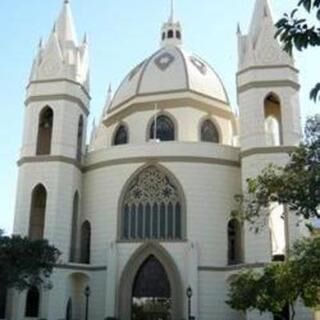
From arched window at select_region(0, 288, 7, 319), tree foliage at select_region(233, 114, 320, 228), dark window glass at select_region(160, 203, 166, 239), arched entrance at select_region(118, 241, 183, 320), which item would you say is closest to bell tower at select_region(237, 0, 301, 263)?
arched entrance at select_region(118, 241, 183, 320)

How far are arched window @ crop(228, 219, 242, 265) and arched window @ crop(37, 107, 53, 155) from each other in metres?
11.9

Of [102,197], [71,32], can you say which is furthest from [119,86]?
[102,197]

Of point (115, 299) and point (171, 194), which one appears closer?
point (115, 299)

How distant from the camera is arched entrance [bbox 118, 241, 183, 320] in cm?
3094

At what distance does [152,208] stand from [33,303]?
27.3 feet

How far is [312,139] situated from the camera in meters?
14.8

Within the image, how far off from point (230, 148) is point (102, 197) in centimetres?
805

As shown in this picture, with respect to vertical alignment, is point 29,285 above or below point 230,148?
below

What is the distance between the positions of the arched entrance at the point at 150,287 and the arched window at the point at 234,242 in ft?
11.9

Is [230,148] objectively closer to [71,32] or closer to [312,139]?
[71,32]

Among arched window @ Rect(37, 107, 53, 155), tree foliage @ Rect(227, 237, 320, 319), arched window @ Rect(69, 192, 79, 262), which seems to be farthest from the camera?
arched window @ Rect(37, 107, 53, 155)

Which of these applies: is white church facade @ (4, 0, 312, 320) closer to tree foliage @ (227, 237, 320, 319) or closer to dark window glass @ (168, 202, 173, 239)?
dark window glass @ (168, 202, 173, 239)

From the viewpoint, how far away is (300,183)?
1345 centimetres

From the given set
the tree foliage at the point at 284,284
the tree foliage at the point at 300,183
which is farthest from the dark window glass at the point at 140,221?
the tree foliage at the point at 300,183
